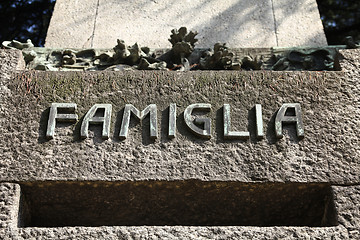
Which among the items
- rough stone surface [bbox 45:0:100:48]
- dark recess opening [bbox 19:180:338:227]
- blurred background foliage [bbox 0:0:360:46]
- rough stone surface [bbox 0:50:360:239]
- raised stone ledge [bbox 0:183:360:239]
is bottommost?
raised stone ledge [bbox 0:183:360:239]

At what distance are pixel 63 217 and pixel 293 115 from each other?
1416 mm

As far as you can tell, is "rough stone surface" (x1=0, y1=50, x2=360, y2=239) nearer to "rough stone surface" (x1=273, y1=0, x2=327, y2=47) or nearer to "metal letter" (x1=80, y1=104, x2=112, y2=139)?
"metal letter" (x1=80, y1=104, x2=112, y2=139)

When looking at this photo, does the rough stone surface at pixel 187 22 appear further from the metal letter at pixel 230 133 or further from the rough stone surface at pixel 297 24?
the metal letter at pixel 230 133

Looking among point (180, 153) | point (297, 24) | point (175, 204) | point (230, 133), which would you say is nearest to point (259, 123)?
point (230, 133)

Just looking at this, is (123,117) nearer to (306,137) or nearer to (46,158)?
(46,158)

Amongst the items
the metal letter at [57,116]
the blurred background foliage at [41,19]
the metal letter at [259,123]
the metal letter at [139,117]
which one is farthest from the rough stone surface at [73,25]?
the blurred background foliage at [41,19]

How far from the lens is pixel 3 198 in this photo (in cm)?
281

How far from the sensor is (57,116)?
10.0ft

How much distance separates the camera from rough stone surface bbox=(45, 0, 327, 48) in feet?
12.6

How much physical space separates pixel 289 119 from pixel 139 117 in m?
0.84

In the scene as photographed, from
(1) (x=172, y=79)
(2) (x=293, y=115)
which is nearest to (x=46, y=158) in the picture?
(1) (x=172, y=79)

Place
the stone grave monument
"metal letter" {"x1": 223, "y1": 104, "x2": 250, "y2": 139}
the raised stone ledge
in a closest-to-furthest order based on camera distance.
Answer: the raised stone ledge < the stone grave monument < "metal letter" {"x1": 223, "y1": 104, "x2": 250, "y2": 139}

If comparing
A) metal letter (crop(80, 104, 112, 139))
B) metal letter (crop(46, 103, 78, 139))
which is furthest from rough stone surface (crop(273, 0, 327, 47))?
metal letter (crop(46, 103, 78, 139))

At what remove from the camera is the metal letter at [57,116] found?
9.82 ft
